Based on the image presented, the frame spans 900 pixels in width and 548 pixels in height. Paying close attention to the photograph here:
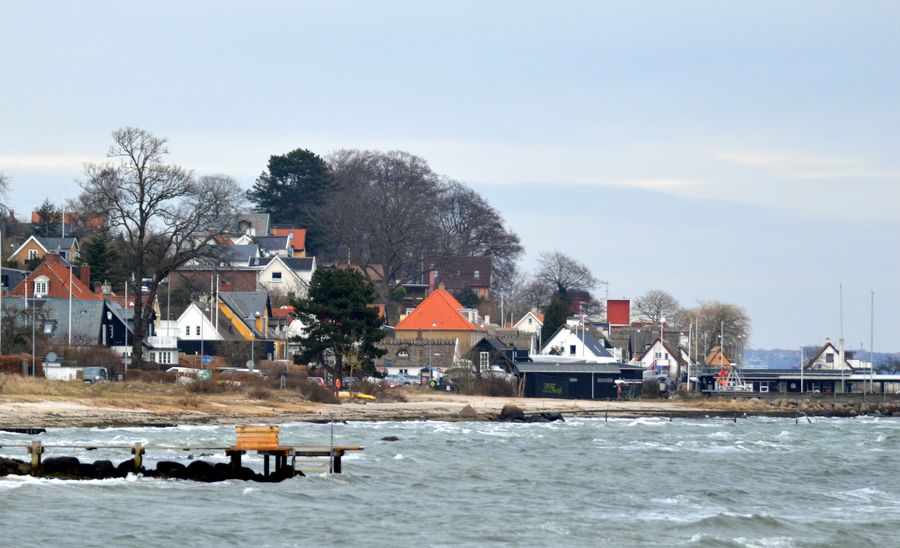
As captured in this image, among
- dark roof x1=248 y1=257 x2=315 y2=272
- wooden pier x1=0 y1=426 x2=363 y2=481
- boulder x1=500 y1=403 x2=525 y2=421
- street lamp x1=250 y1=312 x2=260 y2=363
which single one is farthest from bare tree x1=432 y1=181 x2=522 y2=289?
wooden pier x1=0 y1=426 x2=363 y2=481

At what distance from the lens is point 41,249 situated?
118 m

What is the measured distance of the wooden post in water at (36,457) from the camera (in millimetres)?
36544

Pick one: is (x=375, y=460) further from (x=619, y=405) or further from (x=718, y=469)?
(x=619, y=405)

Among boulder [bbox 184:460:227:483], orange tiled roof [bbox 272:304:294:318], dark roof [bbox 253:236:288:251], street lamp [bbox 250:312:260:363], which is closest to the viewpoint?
boulder [bbox 184:460:227:483]

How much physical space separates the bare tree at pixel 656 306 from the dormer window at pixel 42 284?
87.3 m

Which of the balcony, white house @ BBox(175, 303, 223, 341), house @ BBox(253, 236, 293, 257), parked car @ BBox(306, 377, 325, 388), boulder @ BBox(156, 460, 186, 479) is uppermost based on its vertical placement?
house @ BBox(253, 236, 293, 257)

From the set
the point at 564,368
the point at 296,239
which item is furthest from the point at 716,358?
the point at 564,368

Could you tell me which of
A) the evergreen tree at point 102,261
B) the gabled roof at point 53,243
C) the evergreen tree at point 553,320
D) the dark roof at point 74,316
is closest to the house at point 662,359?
the evergreen tree at point 553,320

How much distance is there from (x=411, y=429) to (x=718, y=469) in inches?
643

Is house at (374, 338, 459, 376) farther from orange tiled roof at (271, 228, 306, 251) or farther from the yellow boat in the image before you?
orange tiled roof at (271, 228, 306, 251)

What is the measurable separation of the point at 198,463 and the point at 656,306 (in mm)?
134726

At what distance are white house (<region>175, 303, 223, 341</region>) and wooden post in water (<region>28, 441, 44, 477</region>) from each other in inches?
2432

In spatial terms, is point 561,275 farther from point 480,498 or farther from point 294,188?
point 480,498

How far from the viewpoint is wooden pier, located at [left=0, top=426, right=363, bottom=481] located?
3712 centimetres
